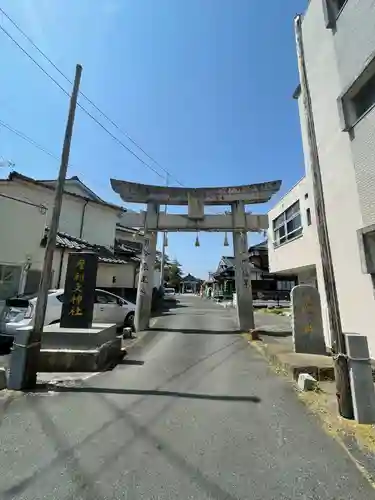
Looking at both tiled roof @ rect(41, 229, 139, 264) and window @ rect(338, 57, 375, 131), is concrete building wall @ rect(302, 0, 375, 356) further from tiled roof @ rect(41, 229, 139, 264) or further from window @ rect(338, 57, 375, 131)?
tiled roof @ rect(41, 229, 139, 264)

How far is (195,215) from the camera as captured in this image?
1366 cm

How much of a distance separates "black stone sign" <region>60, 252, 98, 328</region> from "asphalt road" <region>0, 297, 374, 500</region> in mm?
2312

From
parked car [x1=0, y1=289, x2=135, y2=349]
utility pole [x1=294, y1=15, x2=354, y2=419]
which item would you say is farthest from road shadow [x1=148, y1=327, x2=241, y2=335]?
utility pole [x1=294, y1=15, x2=354, y2=419]

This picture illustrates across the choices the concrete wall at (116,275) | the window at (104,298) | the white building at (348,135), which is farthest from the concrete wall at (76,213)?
the white building at (348,135)

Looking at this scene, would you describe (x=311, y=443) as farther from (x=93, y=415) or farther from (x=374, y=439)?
(x=93, y=415)

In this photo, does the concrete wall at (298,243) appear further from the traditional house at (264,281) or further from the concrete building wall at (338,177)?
the traditional house at (264,281)

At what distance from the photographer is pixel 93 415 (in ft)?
13.9

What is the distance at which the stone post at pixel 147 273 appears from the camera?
511 inches

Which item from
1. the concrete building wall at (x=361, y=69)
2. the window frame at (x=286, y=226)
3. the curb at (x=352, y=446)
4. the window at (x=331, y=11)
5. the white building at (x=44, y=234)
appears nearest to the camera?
the curb at (x=352, y=446)

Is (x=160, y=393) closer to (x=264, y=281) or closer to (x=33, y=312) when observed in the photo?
(x=33, y=312)

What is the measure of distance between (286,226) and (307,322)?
818cm

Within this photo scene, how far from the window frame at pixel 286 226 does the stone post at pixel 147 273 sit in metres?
6.85

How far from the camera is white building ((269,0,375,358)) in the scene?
664 centimetres

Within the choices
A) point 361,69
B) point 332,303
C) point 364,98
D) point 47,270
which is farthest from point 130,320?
point 361,69
